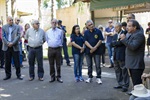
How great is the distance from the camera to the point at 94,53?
898 centimetres

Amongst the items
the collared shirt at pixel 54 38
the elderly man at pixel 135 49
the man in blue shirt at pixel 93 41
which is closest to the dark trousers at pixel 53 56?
the collared shirt at pixel 54 38

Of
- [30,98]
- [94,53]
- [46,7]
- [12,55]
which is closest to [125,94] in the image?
[94,53]

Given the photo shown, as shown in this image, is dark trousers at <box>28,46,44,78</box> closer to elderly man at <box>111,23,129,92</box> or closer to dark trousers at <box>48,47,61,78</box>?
dark trousers at <box>48,47,61,78</box>

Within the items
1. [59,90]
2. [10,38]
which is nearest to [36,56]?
[10,38]

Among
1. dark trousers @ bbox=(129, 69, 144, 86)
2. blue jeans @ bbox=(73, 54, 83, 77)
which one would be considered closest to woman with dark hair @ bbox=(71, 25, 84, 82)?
blue jeans @ bbox=(73, 54, 83, 77)

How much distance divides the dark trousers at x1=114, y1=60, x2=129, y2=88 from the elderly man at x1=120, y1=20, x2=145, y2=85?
126 cm

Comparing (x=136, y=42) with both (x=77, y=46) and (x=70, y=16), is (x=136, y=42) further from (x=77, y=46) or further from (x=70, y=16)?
(x=70, y=16)

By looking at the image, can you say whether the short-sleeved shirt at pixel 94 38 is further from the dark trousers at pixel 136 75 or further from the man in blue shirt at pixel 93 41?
the dark trousers at pixel 136 75

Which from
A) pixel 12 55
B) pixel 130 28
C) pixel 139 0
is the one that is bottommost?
pixel 12 55

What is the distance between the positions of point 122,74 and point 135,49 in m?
1.77

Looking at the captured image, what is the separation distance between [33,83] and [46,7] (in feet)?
123

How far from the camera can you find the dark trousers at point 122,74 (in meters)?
7.86

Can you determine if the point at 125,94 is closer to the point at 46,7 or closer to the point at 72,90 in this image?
the point at 72,90

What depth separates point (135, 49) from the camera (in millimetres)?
6402
